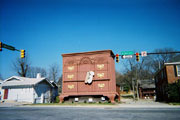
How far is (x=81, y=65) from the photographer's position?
2684 cm

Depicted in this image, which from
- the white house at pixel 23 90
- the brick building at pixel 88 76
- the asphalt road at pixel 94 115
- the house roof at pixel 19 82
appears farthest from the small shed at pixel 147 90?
the asphalt road at pixel 94 115

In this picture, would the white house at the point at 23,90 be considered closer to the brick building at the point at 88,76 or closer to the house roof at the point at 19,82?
the house roof at the point at 19,82

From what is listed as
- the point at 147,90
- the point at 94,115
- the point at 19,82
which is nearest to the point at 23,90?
the point at 19,82

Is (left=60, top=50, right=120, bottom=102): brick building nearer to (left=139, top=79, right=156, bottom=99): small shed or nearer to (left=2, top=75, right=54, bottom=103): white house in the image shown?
(left=2, top=75, right=54, bottom=103): white house

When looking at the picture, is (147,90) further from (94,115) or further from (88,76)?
A: (94,115)

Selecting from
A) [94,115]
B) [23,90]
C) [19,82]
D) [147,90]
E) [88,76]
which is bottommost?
[94,115]

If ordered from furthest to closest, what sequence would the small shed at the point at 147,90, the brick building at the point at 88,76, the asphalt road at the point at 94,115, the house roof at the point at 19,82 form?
1. the small shed at the point at 147,90
2. the house roof at the point at 19,82
3. the brick building at the point at 88,76
4. the asphalt road at the point at 94,115

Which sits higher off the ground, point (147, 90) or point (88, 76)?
point (88, 76)

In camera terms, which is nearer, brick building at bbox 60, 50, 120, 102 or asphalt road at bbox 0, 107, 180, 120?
asphalt road at bbox 0, 107, 180, 120

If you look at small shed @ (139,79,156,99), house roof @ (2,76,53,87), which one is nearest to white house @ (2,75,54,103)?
house roof @ (2,76,53,87)

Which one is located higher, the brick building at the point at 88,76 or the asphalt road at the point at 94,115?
the brick building at the point at 88,76

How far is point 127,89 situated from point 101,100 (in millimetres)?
53422

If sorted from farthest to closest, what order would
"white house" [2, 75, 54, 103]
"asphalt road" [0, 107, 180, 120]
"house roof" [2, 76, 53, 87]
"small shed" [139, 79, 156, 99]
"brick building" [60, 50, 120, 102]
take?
"small shed" [139, 79, 156, 99] < "house roof" [2, 76, 53, 87] < "white house" [2, 75, 54, 103] < "brick building" [60, 50, 120, 102] < "asphalt road" [0, 107, 180, 120]

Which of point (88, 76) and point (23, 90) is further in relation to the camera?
point (23, 90)
